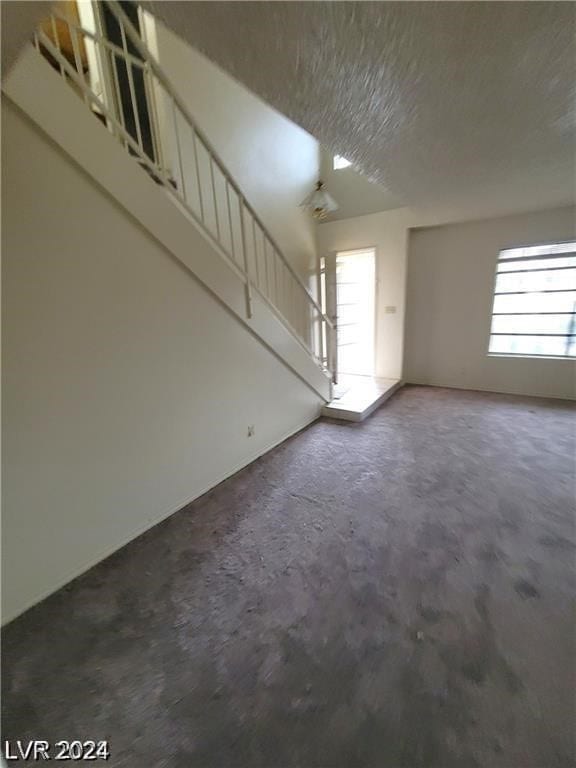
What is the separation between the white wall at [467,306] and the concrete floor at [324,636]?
2.43 metres

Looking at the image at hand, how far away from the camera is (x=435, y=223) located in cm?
432

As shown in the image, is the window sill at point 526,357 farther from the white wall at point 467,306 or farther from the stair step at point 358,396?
the stair step at point 358,396

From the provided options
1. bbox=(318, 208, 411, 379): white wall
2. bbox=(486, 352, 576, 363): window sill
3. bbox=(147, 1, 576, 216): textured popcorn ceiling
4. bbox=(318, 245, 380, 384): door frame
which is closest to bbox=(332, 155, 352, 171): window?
bbox=(318, 208, 411, 379): white wall

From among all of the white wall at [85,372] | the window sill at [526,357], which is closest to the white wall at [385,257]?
the window sill at [526,357]

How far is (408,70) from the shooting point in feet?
5.02

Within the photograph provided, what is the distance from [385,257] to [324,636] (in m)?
4.64

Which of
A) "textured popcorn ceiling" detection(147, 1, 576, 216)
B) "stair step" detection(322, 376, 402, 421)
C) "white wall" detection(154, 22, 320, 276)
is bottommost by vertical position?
"stair step" detection(322, 376, 402, 421)

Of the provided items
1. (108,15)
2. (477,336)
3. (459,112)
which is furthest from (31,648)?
(477,336)

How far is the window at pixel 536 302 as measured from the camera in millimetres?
4047

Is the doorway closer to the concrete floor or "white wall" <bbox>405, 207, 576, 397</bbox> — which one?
"white wall" <bbox>405, 207, 576, 397</bbox>

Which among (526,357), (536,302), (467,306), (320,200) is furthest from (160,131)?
(526,357)

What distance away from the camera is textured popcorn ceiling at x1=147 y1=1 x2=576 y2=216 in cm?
120

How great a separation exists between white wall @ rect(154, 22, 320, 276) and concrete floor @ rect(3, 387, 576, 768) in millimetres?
3307

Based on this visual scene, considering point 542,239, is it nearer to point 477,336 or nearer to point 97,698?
point 477,336
